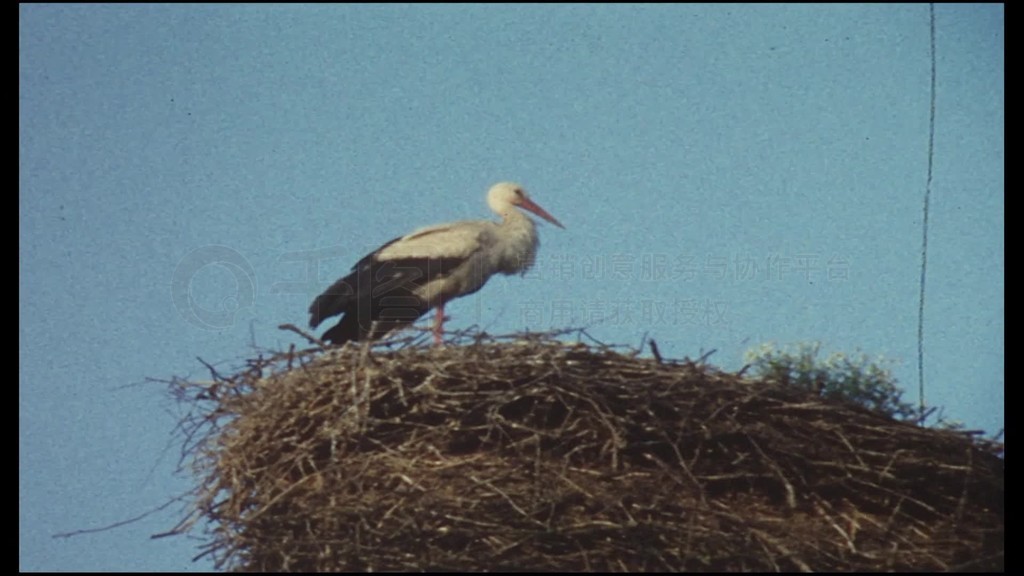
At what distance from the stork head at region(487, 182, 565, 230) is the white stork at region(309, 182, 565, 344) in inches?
13.2

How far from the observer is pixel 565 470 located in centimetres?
441

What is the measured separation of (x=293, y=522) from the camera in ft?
14.3

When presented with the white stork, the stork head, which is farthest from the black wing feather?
the stork head

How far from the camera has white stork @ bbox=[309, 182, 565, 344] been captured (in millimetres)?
6164

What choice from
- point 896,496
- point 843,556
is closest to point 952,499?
point 896,496

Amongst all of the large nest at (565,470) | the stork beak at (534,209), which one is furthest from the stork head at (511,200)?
the large nest at (565,470)

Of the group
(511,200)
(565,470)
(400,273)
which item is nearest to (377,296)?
(400,273)

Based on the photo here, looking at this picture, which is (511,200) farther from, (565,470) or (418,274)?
(565,470)

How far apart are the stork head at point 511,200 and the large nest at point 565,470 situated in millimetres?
2182

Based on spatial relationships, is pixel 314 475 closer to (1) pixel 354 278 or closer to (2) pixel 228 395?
(2) pixel 228 395

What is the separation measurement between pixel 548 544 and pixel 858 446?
127 cm

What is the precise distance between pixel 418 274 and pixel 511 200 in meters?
0.91

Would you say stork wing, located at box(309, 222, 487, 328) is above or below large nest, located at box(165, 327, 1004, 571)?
above

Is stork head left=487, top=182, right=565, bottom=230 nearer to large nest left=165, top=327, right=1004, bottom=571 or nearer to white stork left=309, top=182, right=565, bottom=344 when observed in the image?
white stork left=309, top=182, right=565, bottom=344
